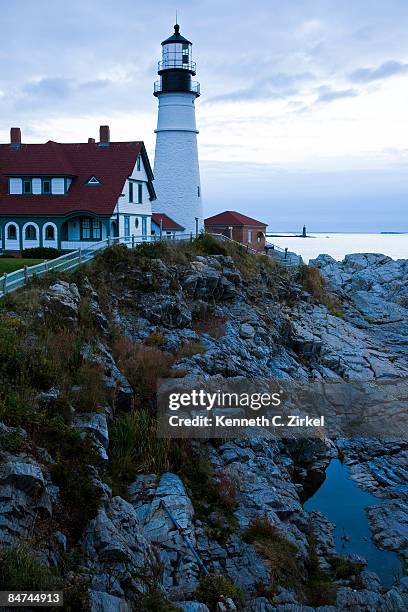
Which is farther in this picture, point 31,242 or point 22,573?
point 31,242

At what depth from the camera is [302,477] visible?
1959 centimetres

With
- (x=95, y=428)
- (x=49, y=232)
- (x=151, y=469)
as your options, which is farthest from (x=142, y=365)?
(x=49, y=232)

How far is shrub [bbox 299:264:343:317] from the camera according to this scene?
39.2 meters

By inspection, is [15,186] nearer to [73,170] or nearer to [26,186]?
[26,186]

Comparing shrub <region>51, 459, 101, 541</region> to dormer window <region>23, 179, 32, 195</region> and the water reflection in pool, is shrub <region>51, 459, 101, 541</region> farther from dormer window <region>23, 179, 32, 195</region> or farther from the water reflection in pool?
dormer window <region>23, 179, 32, 195</region>

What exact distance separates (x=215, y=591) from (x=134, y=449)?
4.49 meters

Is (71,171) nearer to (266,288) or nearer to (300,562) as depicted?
(266,288)

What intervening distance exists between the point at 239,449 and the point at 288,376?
26.8 ft

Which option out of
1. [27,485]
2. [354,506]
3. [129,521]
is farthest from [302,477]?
[27,485]

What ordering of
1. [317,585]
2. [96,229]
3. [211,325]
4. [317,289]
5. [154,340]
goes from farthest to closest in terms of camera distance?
1. [317,289]
2. [96,229]
3. [211,325]
4. [154,340]
5. [317,585]

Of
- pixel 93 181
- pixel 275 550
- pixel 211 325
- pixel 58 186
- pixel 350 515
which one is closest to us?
pixel 275 550

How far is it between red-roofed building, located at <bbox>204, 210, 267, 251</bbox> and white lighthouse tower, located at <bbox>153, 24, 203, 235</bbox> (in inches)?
344

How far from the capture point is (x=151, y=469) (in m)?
14.8

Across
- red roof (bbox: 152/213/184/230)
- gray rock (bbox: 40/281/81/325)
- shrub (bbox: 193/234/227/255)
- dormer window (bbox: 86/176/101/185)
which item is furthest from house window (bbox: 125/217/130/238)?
gray rock (bbox: 40/281/81/325)
